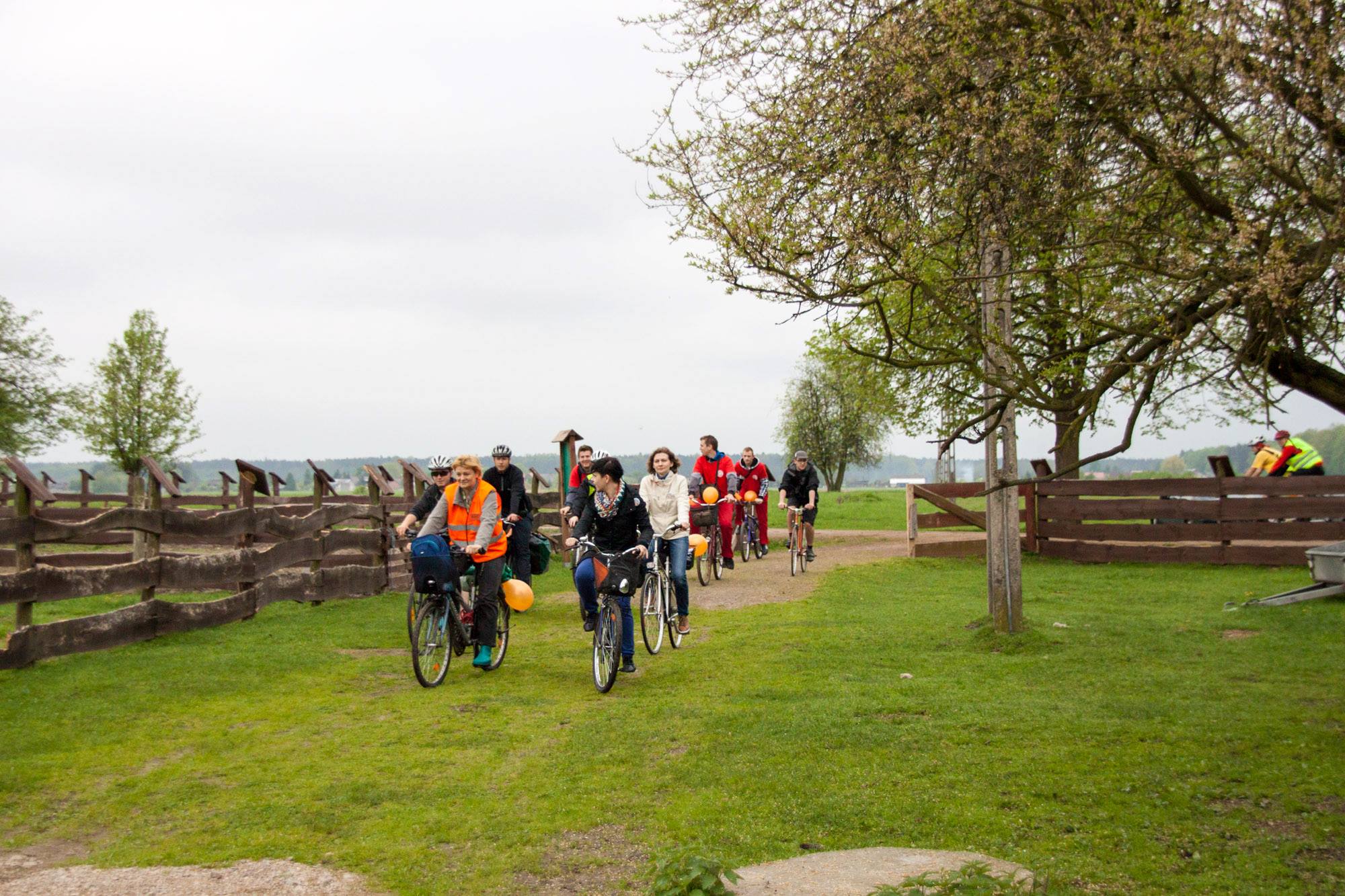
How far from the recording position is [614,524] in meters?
10.2

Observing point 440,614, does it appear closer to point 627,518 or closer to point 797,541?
point 627,518

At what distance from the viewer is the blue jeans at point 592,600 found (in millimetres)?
9938

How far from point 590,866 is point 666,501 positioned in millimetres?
7009

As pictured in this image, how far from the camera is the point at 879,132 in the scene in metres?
7.25

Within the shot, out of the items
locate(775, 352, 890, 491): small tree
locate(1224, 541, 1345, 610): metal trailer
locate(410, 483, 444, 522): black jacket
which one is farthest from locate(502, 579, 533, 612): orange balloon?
locate(775, 352, 890, 491): small tree

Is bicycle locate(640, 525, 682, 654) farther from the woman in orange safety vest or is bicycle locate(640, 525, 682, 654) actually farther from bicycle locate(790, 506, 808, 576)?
bicycle locate(790, 506, 808, 576)

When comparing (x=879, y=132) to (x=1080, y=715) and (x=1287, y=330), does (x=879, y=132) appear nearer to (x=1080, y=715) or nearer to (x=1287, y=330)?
(x=1287, y=330)

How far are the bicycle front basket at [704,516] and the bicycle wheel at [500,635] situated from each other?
6.09 meters

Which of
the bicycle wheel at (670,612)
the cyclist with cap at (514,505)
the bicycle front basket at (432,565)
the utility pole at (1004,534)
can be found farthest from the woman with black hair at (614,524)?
the utility pole at (1004,534)

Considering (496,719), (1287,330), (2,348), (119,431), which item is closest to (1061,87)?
(1287,330)

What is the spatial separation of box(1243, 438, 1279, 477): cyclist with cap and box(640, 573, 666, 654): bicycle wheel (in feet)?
40.2

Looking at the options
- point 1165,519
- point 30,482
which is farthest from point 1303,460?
point 30,482

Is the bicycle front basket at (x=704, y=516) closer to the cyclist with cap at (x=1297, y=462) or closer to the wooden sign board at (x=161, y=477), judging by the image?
the wooden sign board at (x=161, y=477)

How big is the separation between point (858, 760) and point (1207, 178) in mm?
3826
